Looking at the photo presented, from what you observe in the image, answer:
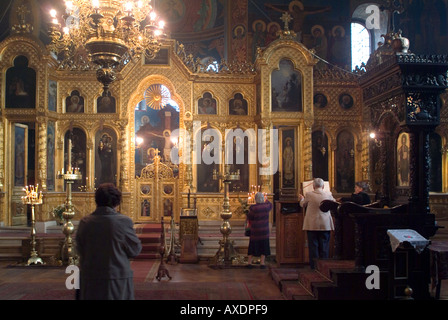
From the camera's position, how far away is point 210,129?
1356 centimetres

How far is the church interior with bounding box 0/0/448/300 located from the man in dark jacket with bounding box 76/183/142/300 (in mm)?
2913

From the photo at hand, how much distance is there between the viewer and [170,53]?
1341 centimetres

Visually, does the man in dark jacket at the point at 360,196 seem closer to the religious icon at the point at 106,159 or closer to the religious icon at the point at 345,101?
the religious icon at the point at 345,101

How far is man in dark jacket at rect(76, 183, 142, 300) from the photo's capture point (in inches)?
149

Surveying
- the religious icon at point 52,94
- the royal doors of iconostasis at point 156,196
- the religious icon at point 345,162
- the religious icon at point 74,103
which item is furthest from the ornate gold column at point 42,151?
the religious icon at point 345,162

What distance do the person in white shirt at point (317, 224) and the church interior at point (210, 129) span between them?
471 millimetres

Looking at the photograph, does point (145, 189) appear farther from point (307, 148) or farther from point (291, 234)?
point (291, 234)

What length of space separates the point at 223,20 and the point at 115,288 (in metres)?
15.6

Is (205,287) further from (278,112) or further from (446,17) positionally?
(446,17)

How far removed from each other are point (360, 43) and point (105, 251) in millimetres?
16215

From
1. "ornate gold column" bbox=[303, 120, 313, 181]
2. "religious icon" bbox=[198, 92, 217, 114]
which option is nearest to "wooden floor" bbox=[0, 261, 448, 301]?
"ornate gold column" bbox=[303, 120, 313, 181]

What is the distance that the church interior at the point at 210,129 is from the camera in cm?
700

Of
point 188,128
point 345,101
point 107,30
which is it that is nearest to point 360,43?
point 345,101

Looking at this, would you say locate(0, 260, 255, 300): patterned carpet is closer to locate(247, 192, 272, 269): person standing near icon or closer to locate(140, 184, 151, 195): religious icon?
locate(247, 192, 272, 269): person standing near icon
